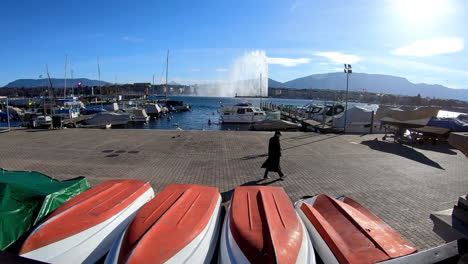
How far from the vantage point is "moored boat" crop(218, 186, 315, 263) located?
311 centimetres

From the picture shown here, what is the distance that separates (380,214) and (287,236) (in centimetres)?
386

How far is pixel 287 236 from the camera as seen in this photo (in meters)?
3.48

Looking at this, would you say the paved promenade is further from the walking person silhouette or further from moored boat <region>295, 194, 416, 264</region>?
moored boat <region>295, 194, 416, 264</region>

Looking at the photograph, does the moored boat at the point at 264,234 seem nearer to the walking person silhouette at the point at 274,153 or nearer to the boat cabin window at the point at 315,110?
the walking person silhouette at the point at 274,153

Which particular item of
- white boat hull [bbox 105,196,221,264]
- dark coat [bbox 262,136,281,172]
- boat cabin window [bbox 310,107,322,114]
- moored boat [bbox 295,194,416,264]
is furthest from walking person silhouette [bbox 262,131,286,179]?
boat cabin window [bbox 310,107,322,114]

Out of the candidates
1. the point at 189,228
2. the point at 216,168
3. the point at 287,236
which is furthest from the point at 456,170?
the point at 189,228

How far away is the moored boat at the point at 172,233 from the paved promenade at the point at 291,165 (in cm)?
257

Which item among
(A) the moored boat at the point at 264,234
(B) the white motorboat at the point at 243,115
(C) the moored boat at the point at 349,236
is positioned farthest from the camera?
(B) the white motorboat at the point at 243,115

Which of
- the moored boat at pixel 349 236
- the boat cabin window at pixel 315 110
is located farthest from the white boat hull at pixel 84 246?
the boat cabin window at pixel 315 110

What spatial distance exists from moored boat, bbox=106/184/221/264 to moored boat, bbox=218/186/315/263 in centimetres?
30

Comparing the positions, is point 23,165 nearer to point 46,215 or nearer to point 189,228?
point 46,215

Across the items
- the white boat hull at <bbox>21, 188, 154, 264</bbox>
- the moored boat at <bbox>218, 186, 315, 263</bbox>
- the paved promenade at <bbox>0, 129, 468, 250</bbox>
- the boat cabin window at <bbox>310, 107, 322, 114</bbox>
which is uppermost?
the boat cabin window at <bbox>310, 107, 322, 114</bbox>

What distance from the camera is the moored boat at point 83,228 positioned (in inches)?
141

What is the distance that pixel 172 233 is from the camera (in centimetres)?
358
